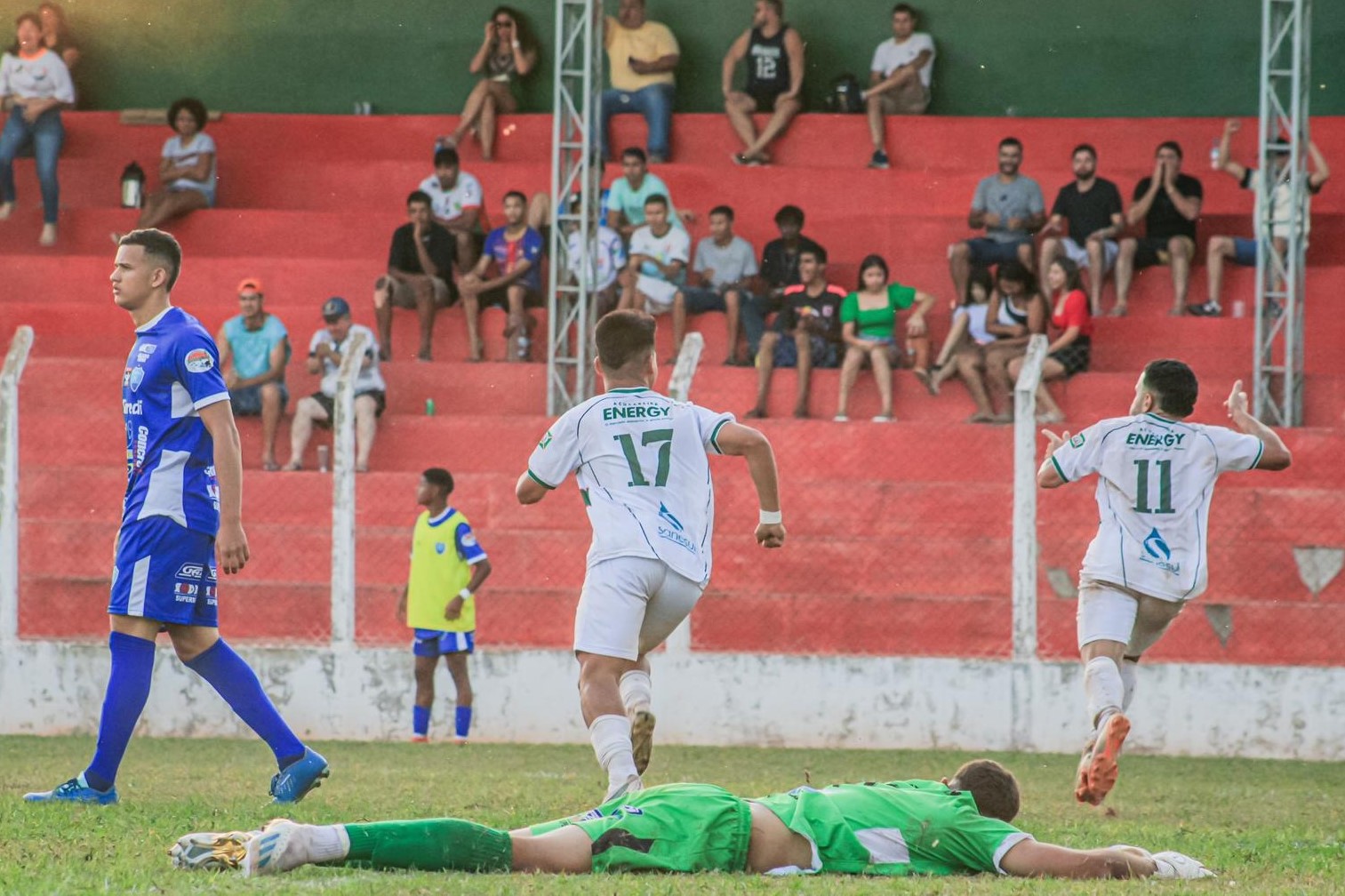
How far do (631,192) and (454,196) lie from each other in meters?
1.74

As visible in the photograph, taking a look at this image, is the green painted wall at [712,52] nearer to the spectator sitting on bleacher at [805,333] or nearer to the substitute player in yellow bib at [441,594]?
the spectator sitting on bleacher at [805,333]

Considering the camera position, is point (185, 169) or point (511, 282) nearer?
point (511, 282)

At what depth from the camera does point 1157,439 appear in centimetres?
869

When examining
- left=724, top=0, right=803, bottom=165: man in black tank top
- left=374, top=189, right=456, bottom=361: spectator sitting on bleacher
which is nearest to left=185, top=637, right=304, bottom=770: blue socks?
left=374, top=189, right=456, bottom=361: spectator sitting on bleacher

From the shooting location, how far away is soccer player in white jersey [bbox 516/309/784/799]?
709 cm

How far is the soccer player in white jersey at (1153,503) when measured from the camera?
8.66m

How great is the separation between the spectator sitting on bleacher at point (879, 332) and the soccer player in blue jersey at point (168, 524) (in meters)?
9.20

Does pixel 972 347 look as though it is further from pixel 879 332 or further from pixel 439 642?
pixel 439 642

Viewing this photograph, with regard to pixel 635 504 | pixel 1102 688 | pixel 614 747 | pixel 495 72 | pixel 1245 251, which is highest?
pixel 495 72

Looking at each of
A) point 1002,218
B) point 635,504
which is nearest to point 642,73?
point 1002,218

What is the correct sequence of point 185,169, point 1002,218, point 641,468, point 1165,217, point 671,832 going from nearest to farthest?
point 671,832 < point 641,468 < point 1165,217 < point 1002,218 < point 185,169

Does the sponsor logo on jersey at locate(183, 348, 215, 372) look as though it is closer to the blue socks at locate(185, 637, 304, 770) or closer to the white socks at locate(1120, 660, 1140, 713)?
the blue socks at locate(185, 637, 304, 770)

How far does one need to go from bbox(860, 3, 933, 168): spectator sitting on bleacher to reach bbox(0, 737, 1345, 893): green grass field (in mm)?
9684

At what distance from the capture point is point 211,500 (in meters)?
7.68
